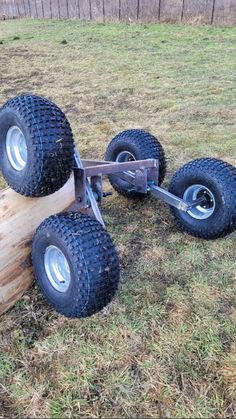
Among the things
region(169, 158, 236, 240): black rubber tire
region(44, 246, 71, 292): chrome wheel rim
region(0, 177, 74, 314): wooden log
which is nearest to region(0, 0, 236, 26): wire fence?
region(169, 158, 236, 240): black rubber tire

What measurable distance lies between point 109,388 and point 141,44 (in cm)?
891

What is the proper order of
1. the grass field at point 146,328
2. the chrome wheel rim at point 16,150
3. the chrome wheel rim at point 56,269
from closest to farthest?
the grass field at point 146,328, the chrome wheel rim at point 56,269, the chrome wheel rim at point 16,150

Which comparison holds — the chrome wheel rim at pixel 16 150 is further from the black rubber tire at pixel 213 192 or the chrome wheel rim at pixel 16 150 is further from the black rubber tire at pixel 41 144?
the black rubber tire at pixel 213 192

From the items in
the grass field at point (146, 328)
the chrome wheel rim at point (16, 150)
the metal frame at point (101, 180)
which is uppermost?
the chrome wheel rim at point (16, 150)

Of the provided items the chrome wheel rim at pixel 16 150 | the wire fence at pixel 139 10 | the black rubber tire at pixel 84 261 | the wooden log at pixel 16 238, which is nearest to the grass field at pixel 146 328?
the wooden log at pixel 16 238

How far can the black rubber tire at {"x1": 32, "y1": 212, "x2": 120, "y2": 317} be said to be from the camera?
2254 millimetres

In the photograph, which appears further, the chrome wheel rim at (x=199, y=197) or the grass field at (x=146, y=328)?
the chrome wheel rim at (x=199, y=197)

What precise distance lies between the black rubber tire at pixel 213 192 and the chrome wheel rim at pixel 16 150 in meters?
1.21

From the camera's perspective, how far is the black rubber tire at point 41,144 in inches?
95.7

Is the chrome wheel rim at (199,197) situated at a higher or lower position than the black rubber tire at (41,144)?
lower

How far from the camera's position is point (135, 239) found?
3.32 metres

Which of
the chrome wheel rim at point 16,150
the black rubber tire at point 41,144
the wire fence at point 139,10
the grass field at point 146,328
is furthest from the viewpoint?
the wire fence at point 139,10

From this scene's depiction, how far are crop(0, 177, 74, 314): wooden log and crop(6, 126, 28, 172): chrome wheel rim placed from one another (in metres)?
0.19

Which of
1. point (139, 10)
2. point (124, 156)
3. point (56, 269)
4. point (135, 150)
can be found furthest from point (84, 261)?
point (139, 10)
